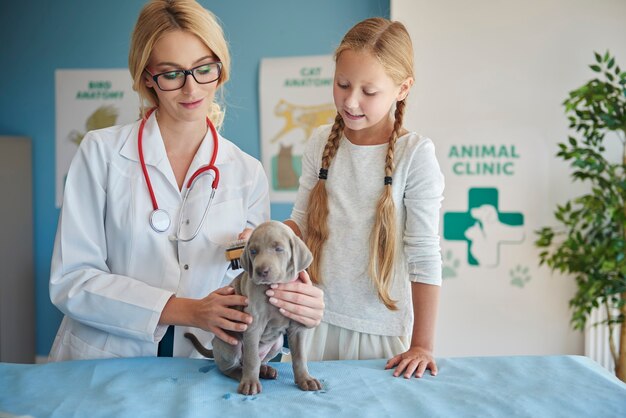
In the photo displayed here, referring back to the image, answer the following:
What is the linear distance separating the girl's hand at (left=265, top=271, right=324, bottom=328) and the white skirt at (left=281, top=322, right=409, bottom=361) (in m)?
0.34

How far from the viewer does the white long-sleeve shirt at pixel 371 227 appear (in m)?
1.34

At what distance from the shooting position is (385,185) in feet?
4.44

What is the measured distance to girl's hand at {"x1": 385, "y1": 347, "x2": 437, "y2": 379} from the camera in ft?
4.00

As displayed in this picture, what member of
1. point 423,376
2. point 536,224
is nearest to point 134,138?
point 423,376

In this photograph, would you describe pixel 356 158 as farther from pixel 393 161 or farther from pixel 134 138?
pixel 134 138

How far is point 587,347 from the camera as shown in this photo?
3.13 metres

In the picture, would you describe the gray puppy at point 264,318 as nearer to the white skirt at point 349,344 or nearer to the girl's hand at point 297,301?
the girl's hand at point 297,301

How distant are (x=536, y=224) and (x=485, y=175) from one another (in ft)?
1.25

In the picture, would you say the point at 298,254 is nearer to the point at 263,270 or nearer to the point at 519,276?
the point at 263,270

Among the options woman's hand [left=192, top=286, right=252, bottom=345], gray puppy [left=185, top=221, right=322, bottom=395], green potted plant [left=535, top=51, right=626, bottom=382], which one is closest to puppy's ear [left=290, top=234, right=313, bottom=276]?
gray puppy [left=185, top=221, right=322, bottom=395]

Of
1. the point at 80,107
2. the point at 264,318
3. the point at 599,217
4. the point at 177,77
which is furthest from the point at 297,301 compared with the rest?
the point at 80,107

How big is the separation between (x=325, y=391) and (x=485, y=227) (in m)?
2.35

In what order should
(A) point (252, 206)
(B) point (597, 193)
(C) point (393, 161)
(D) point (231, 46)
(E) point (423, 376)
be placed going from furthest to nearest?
(D) point (231, 46) → (B) point (597, 193) → (A) point (252, 206) → (C) point (393, 161) → (E) point (423, 376)

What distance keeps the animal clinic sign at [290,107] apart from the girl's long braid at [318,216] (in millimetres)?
2004
